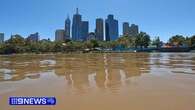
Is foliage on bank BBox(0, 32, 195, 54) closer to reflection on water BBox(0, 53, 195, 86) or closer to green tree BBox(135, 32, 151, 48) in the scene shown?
green tree BBox(135, 32, 151, 48)

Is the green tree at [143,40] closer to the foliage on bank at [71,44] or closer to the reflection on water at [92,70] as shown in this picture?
the foliage on bank at [71,44]

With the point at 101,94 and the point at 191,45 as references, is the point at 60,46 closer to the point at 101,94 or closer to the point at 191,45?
the point at 191,45

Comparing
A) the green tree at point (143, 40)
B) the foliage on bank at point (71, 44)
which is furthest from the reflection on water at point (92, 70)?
the green tree at point (143, 40)

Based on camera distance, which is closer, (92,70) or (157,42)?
(92,70)

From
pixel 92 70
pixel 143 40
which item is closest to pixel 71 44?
pixel 143 40

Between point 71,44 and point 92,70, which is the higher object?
point 71,44

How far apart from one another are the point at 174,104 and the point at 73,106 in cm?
241

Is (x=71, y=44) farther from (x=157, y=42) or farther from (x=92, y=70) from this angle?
(x=92, y=70)

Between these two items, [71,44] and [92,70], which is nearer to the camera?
[92,70]

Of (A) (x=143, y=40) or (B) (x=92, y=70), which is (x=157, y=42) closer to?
(A) (x=143, y=40)

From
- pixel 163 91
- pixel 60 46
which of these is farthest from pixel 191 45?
pixel 163 91

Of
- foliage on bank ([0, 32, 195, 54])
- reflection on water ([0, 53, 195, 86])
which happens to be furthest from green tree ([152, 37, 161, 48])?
reflection on water ([0, 53, 195, 86])

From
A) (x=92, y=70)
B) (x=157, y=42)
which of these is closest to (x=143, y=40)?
(x=157, y=42)

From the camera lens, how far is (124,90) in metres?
7.47
